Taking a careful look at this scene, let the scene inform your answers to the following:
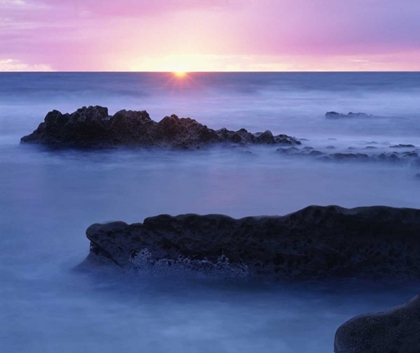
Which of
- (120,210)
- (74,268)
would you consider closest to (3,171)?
(120,210)

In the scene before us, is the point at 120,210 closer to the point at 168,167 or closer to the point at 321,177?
the point at 168,167

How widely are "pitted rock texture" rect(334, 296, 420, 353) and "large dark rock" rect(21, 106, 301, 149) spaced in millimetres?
8513

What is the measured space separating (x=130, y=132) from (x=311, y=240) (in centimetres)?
765

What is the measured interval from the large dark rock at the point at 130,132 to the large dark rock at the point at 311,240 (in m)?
6.81

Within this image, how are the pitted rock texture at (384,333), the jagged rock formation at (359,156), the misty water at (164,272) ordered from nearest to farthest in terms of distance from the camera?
the pitted rock texture at (384,333) → the misty water at (164,272) → the jagged rock formation at (359,156)

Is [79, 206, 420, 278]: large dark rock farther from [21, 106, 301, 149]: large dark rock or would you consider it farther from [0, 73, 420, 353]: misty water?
[21, 106, 301, 149]: large dark rock

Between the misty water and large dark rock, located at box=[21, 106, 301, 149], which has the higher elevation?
large dark rock, located at box=[21, 106, 301, 149]

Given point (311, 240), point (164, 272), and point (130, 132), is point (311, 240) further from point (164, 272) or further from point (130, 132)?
point (130, 132)

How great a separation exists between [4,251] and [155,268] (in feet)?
6.09

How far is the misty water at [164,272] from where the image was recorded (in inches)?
164

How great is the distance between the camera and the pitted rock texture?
3258mm

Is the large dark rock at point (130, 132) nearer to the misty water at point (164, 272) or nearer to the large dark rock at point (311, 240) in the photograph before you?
the misty water at point (164, 272)

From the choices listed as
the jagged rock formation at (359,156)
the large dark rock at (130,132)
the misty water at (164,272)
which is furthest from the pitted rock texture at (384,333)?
the large dark rock at (130,132)

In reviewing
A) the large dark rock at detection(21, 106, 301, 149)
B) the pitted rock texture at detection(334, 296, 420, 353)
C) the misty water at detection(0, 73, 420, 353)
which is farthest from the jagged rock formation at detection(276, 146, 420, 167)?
the pitted rock texture at detection(334, 296, 420, 353)
